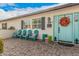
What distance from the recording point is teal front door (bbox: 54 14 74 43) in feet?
48.9

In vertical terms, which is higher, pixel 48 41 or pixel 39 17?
pixel 39 17

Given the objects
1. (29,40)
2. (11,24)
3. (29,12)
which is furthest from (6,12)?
(29,40)

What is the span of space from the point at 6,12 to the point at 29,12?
12.3 feet

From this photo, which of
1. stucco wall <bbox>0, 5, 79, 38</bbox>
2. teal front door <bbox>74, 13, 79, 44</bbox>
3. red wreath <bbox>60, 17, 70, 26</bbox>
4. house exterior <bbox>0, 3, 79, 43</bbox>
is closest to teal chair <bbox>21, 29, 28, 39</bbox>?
house exterior <bbox>0, 3, 79, 43</bbox>

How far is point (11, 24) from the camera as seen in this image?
70.8 ft

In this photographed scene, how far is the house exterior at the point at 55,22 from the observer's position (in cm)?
1450

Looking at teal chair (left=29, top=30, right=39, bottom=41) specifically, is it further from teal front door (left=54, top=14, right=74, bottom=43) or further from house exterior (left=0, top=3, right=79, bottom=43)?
teal front door (left=54, top=14, right=74, bottom=43)

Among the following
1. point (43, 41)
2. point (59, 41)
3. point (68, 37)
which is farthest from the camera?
point (43, 41)

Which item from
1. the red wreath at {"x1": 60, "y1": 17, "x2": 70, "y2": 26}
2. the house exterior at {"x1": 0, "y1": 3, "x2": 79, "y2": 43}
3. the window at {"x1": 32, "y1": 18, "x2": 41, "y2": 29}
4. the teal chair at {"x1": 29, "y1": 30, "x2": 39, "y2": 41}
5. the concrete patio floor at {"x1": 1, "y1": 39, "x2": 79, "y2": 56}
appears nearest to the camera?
the concrete patio floor at {"x1": 1, "y1": 39, "x2": 79, "y2": 56}

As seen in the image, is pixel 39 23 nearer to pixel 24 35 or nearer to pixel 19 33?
pixel 24 35

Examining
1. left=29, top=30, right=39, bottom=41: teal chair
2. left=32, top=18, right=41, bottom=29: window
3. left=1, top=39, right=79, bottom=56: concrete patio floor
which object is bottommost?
left=1, top=39, right=79, bottom=56: concrete patio floor

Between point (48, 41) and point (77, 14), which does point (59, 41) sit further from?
point (77, 14)

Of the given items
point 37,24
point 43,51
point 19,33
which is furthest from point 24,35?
point 43,51

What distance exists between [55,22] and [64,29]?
139cm
